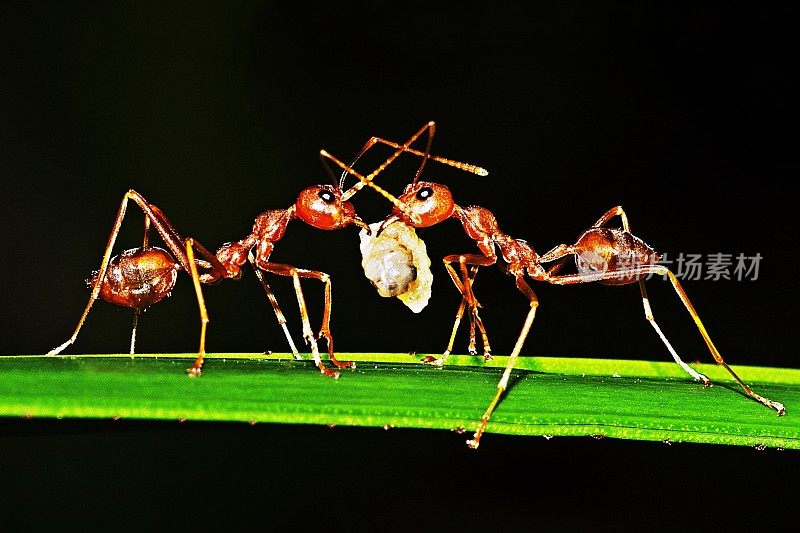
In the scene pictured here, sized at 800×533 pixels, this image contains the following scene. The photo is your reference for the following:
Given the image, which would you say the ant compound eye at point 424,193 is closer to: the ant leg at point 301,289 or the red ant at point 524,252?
the red ant at point 524,252

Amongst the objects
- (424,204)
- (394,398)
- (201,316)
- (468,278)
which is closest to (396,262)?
(424,204)

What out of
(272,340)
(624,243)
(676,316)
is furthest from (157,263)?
(676,316)

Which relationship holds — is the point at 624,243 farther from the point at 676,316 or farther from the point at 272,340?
the point at 272,340

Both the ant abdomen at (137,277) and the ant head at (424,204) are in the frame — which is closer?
the ant abdomen at (137,277)

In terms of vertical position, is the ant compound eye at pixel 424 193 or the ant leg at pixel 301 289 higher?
the ant compound eye at pixel 424 193

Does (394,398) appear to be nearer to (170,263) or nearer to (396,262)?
(396,262)

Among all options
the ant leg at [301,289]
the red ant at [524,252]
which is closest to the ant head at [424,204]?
the red ant at [524,252]
